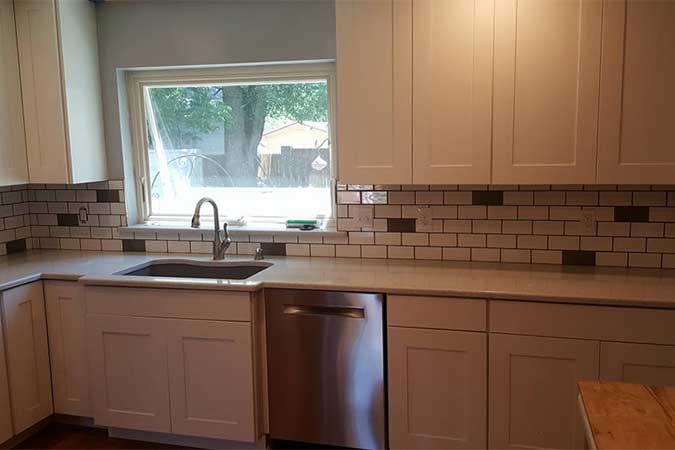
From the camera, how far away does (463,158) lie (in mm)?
2693

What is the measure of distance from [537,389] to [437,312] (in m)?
0.50

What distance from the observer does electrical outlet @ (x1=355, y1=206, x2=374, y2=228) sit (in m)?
3.17

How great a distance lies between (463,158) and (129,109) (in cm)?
204

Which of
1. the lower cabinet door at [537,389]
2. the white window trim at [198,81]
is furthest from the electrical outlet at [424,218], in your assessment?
the lower cabinet door at [537,389]

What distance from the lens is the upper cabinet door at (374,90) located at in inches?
106

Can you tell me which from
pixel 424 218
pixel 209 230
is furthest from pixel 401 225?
pixel 209 230

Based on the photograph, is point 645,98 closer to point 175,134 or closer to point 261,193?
point 261,193

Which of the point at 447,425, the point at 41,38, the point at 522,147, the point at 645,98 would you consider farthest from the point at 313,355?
the point at 41,38

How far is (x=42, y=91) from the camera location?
10.5ft

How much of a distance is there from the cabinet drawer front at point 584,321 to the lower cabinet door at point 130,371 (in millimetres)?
1555

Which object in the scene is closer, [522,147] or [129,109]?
[522,147]

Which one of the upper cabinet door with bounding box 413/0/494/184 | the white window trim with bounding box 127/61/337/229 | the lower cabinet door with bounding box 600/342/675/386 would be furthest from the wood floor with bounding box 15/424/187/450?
the lower cabinet door with bounding box 600/342/675/386

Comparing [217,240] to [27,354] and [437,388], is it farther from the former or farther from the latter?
[437,388]

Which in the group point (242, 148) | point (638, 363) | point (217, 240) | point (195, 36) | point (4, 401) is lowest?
point (4, 401)
